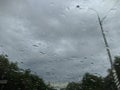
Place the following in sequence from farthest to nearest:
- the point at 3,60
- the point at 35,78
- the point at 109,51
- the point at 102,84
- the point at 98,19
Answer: the point at 102,84 → the point at 35,78 → the point at 3,60 → the point at 98,19 → the point at 109,51

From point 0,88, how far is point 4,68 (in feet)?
14.5

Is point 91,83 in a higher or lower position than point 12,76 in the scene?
higher

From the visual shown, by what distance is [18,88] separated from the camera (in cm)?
6438

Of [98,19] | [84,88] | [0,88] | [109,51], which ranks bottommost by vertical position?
[109,51]

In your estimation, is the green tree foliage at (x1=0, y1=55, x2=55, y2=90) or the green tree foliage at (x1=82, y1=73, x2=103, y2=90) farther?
the green tree foliage at (x1=82, y1=73, x2=103, y2=90)

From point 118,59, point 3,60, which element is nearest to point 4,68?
point 3,60

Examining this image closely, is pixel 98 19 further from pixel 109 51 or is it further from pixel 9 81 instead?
pixel 9 81

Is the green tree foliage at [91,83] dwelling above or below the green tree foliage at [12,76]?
above

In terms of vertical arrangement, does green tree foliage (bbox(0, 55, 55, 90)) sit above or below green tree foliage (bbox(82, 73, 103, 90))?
below

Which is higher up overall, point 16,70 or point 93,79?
point 93,79

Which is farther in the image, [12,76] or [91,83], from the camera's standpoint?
[91,83]

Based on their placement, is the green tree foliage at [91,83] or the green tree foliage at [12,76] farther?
the green tree foliage at [91,83]

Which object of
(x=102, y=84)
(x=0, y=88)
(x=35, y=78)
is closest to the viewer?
(x=0, y=88)

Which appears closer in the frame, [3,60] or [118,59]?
[3,60]
